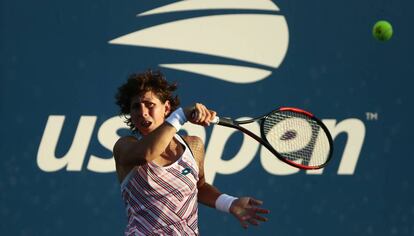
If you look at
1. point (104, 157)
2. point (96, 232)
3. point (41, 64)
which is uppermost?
point (41, 64)

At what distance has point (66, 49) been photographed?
5516 millimetres

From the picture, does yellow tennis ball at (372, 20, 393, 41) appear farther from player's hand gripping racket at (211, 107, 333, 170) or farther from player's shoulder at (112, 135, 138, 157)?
player's shoulder at (112, 135, 138, 157)

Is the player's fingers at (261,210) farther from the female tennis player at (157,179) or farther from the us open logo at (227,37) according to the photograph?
the us open logo at (227,37)

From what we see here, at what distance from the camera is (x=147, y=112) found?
3.79 m

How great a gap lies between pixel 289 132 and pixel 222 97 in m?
1.47

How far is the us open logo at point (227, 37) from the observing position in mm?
5680

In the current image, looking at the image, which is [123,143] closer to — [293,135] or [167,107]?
[167,107]

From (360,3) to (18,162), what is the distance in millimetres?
2381

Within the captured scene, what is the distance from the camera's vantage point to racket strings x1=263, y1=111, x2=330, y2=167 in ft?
13.6

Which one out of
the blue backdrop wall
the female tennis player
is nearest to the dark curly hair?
the female tennis player

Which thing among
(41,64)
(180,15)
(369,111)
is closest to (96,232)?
(41,64)

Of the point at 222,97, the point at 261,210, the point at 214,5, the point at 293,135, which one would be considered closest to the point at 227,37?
the point at 214,5

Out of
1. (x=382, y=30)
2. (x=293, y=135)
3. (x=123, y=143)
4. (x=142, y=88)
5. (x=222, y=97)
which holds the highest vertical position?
(x=142, y=88)

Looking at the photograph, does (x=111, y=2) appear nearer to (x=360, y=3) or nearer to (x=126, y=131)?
(x=126, y=131)
